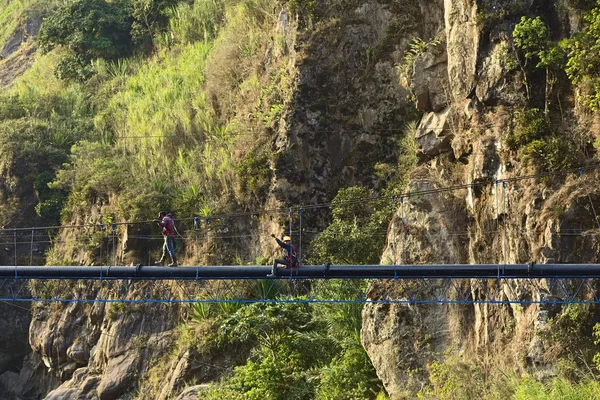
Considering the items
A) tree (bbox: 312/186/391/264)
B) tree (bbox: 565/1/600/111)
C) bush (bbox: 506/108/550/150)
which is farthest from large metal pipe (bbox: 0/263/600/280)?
tree (bbox: 312/186/391/264)

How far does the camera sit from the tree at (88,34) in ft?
131

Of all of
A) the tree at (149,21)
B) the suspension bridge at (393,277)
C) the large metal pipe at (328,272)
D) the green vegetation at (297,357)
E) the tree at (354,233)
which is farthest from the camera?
the tree at (149,21)

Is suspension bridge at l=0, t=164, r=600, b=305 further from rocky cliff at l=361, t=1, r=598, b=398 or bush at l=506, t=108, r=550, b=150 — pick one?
bush at l=506, t=108, r=550, b=150

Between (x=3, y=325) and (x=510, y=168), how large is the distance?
1816 centimetres

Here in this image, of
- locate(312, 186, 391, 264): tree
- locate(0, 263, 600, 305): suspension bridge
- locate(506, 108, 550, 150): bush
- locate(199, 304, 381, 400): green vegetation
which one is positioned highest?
locate(506, 108, 550, 150): bush

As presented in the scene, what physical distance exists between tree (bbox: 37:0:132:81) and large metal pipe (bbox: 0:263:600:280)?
717 inches

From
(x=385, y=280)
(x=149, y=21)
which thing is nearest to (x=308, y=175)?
(x=385, y=280)

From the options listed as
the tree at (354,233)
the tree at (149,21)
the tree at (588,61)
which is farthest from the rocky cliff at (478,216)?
the tree at (149,21)

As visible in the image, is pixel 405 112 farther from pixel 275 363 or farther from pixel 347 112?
pixel 275 363

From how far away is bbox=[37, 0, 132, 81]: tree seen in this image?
39.9 m

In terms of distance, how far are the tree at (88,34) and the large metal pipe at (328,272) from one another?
717 inches

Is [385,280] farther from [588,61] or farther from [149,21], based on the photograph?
[149,21]

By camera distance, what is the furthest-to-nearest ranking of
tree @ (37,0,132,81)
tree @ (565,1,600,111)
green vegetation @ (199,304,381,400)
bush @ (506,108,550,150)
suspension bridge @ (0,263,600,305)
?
tree @ (37,0,132,81), green vegetation @ (199,304,381,400), bush @ (506,108,550,150), tree @ (565,1,600,111), suspension bridge @ (0,263,600,305)

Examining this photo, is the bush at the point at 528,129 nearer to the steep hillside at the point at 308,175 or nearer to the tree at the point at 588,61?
the steep hillside at the point at 308,175
